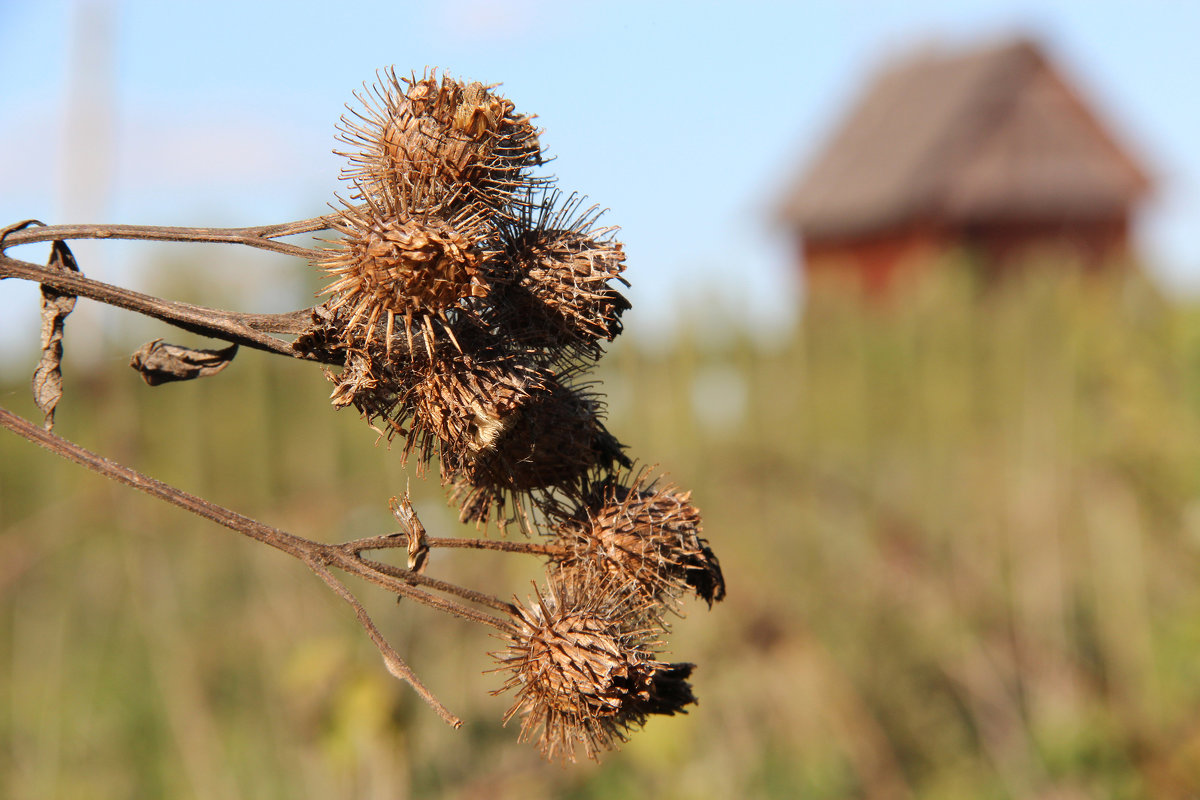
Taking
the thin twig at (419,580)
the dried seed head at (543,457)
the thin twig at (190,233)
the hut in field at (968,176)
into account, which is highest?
the hut in field at (968,176)

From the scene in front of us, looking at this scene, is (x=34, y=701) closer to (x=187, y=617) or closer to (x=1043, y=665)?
(x=187, y=617)

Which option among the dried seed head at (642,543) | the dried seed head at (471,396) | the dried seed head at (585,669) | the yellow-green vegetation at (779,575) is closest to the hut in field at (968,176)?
the yellow-green vegetation at (779,575)

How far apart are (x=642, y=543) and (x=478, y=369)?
1.06 ft

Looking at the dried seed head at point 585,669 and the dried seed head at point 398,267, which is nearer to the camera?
the dried seed head at point 398,267

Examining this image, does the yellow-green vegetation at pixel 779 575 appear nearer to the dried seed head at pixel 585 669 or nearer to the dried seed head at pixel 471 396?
the dried seed head at pixel 585 669

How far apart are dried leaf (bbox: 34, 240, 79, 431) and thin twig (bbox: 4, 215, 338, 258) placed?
0.05m

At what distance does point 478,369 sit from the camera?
4.14 feet

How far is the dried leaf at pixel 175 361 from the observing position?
1.42 m

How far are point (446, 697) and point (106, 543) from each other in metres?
3.34

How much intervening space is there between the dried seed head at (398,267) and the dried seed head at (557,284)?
0.29 ft

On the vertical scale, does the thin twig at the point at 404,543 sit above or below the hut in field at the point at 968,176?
below

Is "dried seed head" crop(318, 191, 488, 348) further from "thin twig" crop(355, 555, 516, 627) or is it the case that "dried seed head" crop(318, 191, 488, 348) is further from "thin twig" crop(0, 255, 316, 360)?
"thin twig" crop(355, 555, 516, 627)

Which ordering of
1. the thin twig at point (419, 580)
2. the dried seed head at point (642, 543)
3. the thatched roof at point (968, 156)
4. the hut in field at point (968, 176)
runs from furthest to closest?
the thatched roof at point (968, 156)
the hut in field at point (968, 176)
the dried seed head at point (642, 543)
the thin twig at point (419, 580)

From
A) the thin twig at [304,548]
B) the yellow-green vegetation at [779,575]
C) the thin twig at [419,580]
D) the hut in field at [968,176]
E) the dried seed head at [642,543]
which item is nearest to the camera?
the thin twig at [304,548]
